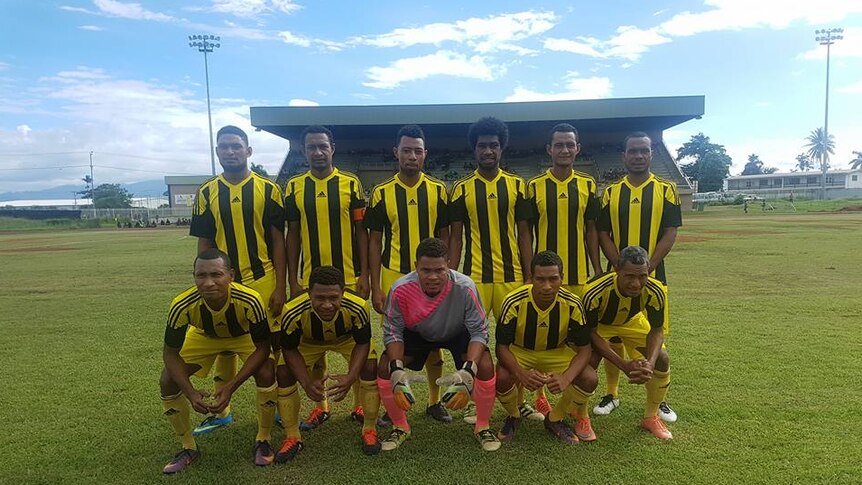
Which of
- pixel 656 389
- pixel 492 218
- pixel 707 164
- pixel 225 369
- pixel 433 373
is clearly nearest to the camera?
pixel 656 389

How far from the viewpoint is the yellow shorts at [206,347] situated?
11.1ft

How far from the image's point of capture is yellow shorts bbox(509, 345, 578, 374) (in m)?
3.48

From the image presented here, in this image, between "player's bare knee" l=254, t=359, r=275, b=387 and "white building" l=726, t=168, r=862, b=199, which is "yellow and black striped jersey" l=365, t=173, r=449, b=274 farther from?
"white building" l=726, t=168, r=862, b=199

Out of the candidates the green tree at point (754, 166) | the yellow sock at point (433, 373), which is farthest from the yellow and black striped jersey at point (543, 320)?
the green tree at point (754, 166)

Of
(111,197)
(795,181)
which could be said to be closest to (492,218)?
(111,197)

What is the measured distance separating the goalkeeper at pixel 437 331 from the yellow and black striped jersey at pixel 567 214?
0.88 m

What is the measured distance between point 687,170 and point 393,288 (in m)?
76.1

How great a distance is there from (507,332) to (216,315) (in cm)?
186

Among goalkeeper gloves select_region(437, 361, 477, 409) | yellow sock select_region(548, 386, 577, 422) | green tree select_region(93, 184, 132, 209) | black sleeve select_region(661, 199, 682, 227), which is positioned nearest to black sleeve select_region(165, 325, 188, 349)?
goalkeeper gloves select_region(437, 361, 477, 409)

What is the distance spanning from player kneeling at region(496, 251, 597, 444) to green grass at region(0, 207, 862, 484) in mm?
164

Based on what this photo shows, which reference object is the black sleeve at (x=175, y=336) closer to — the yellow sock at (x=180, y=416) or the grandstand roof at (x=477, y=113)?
the yellow sock at (x=180, y=416)

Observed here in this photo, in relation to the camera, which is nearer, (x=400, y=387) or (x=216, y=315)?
(x=400, y=387)

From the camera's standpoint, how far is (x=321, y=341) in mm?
3471

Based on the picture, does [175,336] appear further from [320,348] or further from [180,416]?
[320,348]
